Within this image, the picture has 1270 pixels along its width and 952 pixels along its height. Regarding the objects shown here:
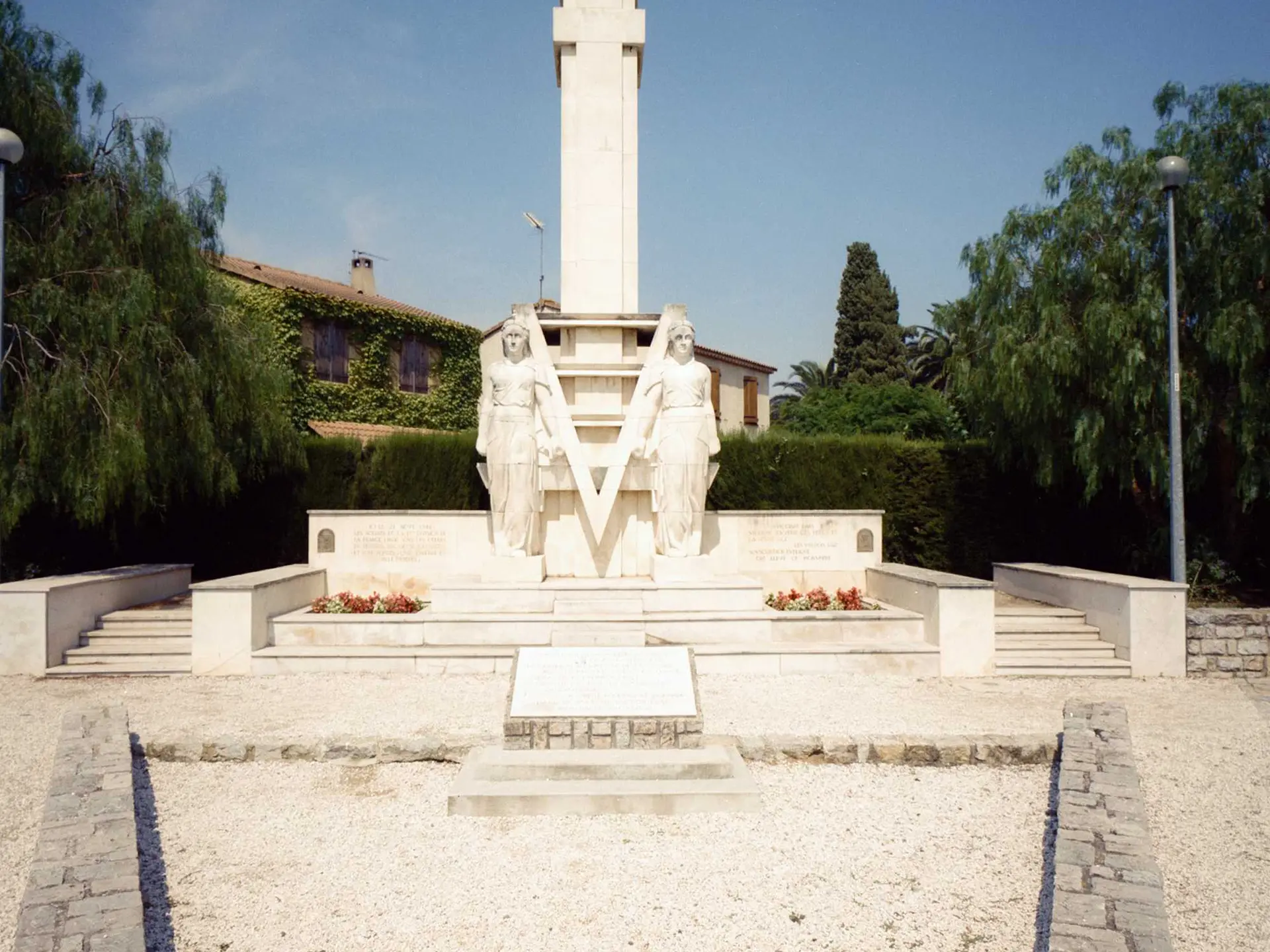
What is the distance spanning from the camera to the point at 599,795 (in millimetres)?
4781

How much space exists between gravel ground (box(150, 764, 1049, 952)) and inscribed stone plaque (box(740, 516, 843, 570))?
6341 mm

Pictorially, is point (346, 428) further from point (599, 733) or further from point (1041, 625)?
point (599, 733)

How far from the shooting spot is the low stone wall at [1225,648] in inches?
359

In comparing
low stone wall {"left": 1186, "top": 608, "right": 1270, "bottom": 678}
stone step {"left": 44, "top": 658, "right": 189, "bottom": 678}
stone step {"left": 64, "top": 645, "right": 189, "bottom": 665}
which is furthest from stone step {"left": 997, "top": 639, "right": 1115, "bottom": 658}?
stone step {"left": 64, "top": 645, "right": 189, "bottom": 665}

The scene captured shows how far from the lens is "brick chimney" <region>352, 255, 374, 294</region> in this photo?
2952 cm

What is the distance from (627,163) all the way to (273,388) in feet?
21.0

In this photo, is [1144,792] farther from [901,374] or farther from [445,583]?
[901,374]

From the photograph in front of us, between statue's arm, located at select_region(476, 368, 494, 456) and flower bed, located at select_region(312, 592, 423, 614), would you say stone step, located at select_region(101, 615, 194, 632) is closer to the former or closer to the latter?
flower bed, located at select_region(312, 592, 423, 614)

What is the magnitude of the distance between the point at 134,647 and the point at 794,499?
1016 cm

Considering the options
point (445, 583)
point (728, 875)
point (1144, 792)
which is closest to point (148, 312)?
point (445, 583)

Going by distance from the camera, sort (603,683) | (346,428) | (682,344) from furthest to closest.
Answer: (346,428), (682,344), (603,683)

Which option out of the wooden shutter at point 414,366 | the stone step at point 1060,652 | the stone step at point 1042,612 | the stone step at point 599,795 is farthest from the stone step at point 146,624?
the wooden shutter at point 414,366

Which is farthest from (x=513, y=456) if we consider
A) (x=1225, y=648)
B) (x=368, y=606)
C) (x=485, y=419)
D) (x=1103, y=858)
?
(x=1225, y=648)

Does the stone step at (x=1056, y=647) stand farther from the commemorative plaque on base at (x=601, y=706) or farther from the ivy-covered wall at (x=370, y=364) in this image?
the ivy-covered wall at (x=370, y=364)
